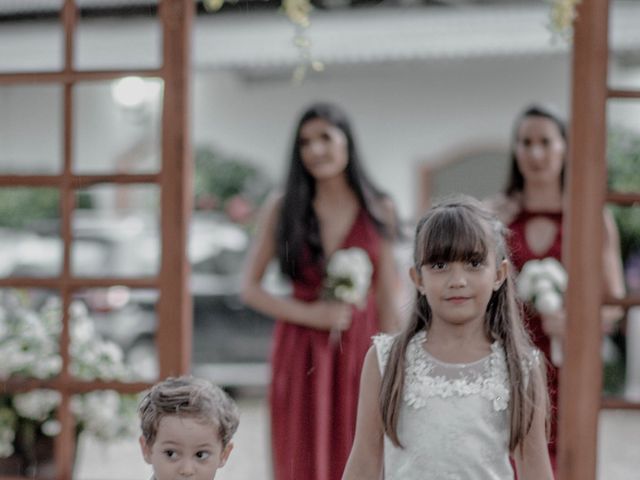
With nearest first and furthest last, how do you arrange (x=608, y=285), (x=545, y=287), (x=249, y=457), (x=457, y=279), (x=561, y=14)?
1. (x=457, y=279)
2. (x=561, y=14)
3. (x=608, y=285)
4. (x=545, y=287)
5. (x=249, y=457)

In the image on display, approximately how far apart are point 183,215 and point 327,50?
8.39 metres

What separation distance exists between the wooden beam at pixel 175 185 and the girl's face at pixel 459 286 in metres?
1.40

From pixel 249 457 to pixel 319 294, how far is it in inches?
143

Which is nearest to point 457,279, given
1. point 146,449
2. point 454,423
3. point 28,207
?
point 454,423

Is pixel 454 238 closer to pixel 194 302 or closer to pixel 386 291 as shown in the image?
pixel 386 291

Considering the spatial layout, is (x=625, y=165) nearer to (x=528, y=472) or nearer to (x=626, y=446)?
(x=528, y=472)

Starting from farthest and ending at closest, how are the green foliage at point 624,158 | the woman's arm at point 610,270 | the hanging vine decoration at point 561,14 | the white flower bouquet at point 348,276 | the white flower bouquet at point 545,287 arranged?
the green foliage at point 624,158 < the white flower bouquet at point 348,276 < the white flower bouquet at point 545,287 < the woman's arm at point 610,270 < the hanging vine decoration at point 561,14

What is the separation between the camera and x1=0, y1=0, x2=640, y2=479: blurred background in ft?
31.0

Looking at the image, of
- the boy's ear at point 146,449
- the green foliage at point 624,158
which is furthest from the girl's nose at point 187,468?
the green foliage at point 624,158

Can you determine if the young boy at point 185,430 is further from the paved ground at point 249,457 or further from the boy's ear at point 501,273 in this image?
the paved ground at point 249,457

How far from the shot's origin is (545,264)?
434cm

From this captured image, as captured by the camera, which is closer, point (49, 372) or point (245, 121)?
point (49, 372)

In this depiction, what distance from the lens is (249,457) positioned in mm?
7840

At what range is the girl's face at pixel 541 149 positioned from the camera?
439 centimetres
